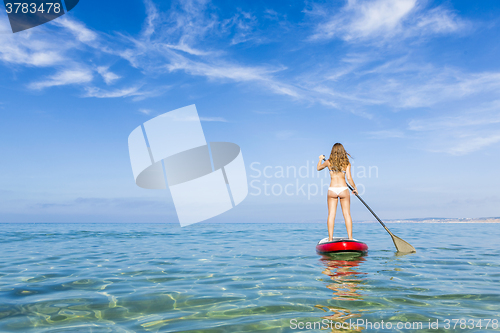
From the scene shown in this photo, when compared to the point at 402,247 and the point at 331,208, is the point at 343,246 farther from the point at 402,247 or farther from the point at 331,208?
the point at 402,247

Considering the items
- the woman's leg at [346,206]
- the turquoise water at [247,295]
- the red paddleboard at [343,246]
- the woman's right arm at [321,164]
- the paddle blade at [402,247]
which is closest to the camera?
the turquoise water at [247,295]

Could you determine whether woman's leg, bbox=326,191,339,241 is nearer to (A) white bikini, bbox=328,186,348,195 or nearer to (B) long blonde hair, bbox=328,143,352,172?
(A) white bikini, bbox=328,186,348,195

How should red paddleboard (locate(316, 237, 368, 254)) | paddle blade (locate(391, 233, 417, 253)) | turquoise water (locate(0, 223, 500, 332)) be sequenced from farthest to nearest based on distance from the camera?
paddle blade (locate(391, 233, 417, 253)) → red paddleboard (locate(316, 237, 368, 254)) → turquoise water (locate(0, 223, 500, 332))

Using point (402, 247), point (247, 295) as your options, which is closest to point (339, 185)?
point (402, 247)

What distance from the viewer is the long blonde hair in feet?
29.7

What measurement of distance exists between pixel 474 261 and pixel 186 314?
771 cm

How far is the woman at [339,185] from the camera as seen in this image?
356 inches

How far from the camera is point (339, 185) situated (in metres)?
9.17

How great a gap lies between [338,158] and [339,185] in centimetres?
78

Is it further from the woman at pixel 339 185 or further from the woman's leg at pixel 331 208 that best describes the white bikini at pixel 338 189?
the woman's leg at pixel 331 208

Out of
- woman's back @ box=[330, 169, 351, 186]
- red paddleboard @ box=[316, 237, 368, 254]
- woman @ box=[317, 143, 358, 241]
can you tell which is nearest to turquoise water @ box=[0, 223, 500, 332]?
red paddleboard @ box=[316, 237, 368, 254]

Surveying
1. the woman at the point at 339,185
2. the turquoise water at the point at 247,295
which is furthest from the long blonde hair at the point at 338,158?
the turquoise water at the point at 247,295

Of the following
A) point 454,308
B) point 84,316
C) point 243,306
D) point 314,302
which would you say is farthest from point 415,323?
point 84,316

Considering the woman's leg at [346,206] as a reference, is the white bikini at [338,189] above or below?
above
